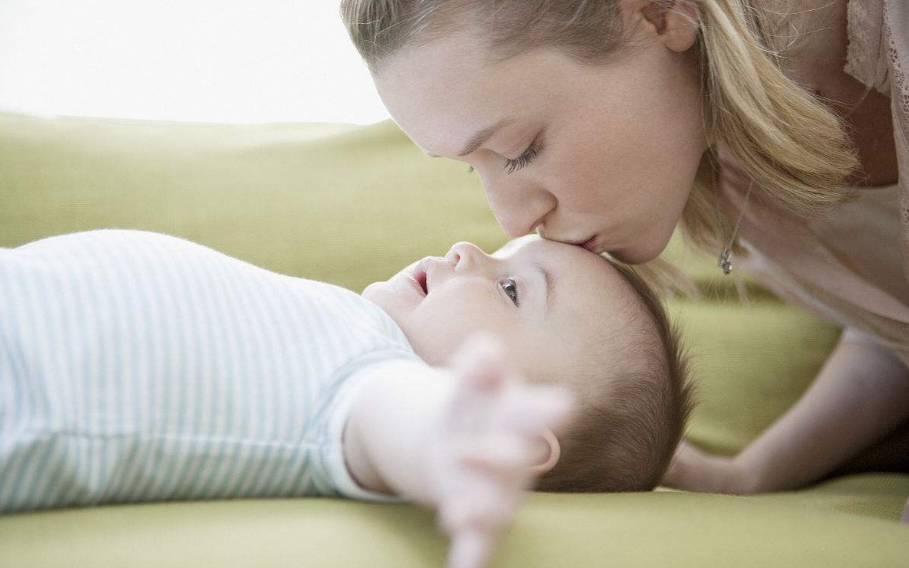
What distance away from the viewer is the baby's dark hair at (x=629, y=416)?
36.7 inches

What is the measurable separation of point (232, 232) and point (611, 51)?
0.70 m

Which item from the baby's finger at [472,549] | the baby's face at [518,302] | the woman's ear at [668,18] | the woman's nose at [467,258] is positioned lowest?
the baby's face at [518,302]

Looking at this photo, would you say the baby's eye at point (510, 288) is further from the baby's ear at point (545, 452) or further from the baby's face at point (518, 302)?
the baby's ear at point (545, 452)

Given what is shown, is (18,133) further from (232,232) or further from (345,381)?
(345,381)

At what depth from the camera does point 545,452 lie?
0.83 meters

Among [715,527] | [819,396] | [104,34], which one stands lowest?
[819,396]

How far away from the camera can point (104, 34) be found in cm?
202

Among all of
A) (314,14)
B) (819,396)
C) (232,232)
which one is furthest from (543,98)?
(314,14)

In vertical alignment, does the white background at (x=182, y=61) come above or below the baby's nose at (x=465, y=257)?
above

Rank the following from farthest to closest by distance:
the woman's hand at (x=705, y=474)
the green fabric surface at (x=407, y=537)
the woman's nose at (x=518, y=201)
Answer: the woman's hand at (x=705, y=474) < the woman's nose at (x=518, y=201) < the green fabric surface at (x=407, y=537)

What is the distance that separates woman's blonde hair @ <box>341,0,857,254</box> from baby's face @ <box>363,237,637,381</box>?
0.81 feet

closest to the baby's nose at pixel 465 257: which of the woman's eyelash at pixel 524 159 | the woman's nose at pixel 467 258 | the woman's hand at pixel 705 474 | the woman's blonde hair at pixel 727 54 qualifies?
the woman's nose at pixel 467 258

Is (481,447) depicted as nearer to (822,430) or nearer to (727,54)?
(727,54)

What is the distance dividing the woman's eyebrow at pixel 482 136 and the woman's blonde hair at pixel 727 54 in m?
0.08
